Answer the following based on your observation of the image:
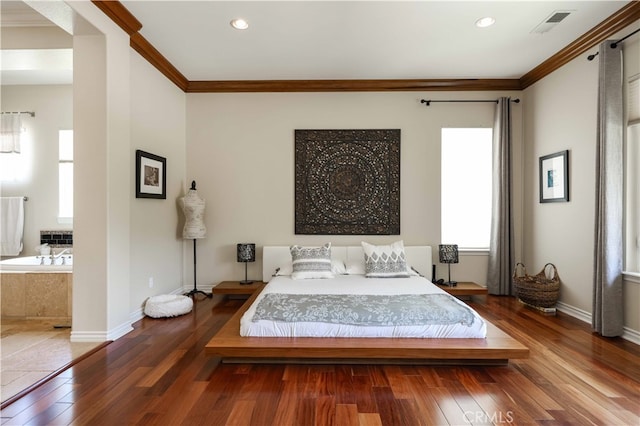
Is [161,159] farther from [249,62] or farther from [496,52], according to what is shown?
[496,52]

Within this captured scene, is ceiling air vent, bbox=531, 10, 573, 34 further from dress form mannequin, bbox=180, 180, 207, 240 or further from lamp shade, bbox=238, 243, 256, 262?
dress form mannequin, bbox=180, 180, 207, 240

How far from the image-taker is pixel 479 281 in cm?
479

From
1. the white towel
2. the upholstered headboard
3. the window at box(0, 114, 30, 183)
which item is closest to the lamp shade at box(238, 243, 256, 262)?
the upholstered headboard

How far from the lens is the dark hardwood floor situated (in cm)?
190

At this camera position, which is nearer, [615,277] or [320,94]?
[615,277]

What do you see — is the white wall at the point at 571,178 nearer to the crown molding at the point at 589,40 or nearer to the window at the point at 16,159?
the crown molding at the point at 589,40

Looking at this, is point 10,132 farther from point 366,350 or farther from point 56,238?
point 366,350

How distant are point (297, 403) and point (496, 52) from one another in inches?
164

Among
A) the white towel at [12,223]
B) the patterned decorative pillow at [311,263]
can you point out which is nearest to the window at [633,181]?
the patterned decorative pillow at [311,263]

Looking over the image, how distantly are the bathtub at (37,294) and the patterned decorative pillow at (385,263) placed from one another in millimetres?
3373

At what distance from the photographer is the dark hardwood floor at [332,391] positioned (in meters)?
1.90

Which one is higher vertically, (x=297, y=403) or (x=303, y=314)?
→ (x=303, y=314)

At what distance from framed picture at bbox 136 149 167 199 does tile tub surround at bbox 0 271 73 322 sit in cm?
122

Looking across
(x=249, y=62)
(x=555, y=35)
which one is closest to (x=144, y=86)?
(x=249, y=62)
